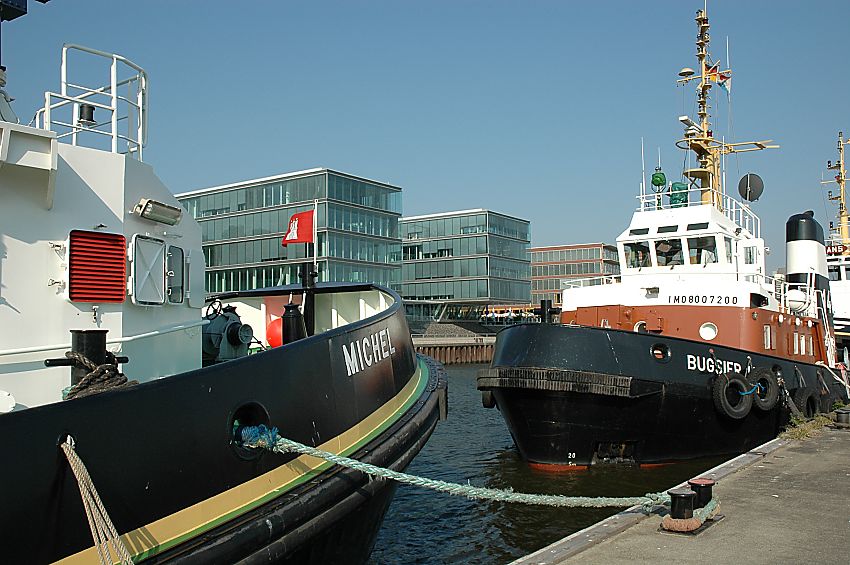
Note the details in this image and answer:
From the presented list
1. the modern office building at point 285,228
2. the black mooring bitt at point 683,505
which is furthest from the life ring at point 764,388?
the modern office building at point 285,228

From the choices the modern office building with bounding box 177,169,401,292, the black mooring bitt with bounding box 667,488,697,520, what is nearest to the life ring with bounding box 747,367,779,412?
the black mooring bitt with bounding box 667,488,697,520

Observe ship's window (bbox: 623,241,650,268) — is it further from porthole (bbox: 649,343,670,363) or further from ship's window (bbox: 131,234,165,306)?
ship's window (bbox: 131,234,165,306)

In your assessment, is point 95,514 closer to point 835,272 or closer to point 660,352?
point 660,352

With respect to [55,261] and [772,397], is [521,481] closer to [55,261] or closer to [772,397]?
[772,397]

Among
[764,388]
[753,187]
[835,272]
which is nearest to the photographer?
[764,388]

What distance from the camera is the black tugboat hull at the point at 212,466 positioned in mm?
3133

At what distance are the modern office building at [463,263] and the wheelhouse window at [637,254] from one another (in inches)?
A: 2036

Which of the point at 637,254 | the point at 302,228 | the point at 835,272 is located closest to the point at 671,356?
the point at 637,254

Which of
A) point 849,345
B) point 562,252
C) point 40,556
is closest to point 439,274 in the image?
point 562,252

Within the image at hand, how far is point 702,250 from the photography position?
48.8 ft

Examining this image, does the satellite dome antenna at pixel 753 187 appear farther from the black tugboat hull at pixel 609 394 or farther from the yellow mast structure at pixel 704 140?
the black tugboat hull at pixel 609 394

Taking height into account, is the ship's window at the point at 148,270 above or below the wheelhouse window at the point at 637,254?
below

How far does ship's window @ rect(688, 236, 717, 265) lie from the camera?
14562 mm

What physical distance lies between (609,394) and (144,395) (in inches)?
334
